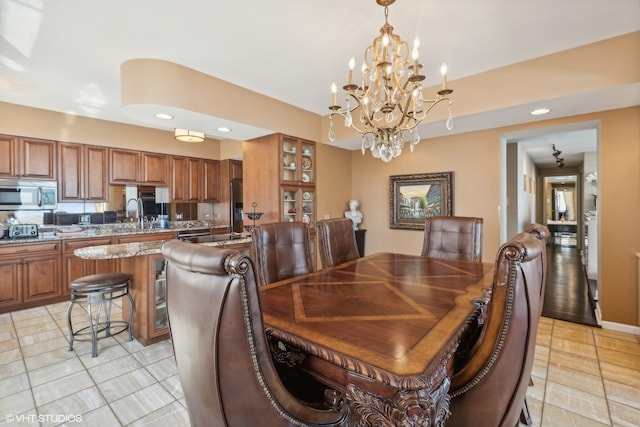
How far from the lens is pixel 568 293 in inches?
159

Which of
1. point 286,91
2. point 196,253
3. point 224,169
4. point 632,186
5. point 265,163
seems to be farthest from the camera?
point 224,169

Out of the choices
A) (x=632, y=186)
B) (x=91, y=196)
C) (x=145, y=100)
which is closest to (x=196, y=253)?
(x=145, y=100)

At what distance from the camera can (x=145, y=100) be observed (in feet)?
8.64

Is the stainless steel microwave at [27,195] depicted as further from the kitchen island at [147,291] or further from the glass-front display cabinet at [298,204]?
the glass-front display cabinet at [298,204]

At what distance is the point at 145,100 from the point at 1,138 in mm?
2647

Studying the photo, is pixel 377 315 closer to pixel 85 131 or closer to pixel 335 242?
pixel 335 242

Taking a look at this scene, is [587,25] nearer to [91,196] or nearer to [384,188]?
[384,188]

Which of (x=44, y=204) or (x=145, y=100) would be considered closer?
(x=145, y=100)

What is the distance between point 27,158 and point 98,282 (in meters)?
2.72

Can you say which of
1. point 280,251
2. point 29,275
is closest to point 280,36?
point 280,251

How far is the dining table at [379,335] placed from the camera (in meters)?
0.85

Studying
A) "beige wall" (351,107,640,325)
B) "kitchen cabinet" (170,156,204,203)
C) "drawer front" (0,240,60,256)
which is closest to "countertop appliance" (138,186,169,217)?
"kitchen cabinet" (170,156,204,203)

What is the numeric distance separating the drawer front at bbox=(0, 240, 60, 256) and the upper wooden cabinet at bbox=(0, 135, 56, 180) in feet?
3.09

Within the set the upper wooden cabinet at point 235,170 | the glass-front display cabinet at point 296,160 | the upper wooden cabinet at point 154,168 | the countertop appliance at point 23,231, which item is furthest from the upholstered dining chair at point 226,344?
the upper wooden cabinet at point 235,170
